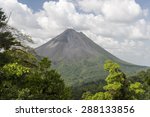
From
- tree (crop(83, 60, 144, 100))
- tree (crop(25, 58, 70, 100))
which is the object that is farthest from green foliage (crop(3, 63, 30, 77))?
tree (crop(83, 60, 144, 100))

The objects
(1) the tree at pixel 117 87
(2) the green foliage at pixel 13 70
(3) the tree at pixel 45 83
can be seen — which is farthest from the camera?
(1) the tree at pixel 117 87

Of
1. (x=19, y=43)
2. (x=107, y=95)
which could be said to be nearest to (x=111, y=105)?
(x=19, y=43)

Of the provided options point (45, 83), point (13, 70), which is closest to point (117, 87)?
point (45, 83)

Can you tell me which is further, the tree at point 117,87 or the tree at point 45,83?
the tree at point 117,87

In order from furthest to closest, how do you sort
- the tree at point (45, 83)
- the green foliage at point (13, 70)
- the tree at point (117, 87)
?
the tree at point (117, 87) → the tree at point (45, 83) → the green foliage at point (13, 70)

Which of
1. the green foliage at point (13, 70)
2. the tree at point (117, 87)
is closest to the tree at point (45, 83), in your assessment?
the green foliage at point (13, 70)

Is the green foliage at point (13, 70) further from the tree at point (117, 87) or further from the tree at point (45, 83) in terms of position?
the tree at point (117, 87)

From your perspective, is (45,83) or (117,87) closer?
(45,83)

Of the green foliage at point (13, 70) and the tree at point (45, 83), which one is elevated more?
the green foliage at point (13, 70)

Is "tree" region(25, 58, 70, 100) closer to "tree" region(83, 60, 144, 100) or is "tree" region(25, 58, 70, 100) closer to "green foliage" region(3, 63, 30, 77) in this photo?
"green foliage" region(3, 63, 30, 77)

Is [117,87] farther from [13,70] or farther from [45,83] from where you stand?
[13,70]
